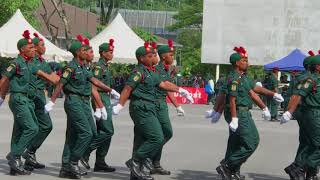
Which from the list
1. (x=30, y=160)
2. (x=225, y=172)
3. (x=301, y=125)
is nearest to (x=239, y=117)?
(x=225, y=172)

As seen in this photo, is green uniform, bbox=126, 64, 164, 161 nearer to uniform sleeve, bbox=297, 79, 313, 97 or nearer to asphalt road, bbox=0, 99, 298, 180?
asphalt road, bbox=0, 99, 298, 180

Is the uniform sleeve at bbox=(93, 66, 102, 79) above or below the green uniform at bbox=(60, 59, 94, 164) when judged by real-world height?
above

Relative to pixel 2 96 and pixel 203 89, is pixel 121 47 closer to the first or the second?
pixel 203 89

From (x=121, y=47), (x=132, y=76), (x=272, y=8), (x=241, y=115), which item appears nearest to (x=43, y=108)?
(x=132, y=76)

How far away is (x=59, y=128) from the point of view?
1966 cm

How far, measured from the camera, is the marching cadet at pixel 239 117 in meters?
10.5

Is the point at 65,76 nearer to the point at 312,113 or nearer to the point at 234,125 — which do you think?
the point at 234,125

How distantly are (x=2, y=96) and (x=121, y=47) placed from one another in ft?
88.0

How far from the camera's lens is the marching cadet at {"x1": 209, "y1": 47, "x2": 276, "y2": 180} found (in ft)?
34.5

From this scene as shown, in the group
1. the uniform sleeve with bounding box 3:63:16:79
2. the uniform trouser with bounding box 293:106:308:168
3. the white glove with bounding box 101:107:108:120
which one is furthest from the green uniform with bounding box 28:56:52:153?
the uniform trouser with bounding box 293:106:308:168

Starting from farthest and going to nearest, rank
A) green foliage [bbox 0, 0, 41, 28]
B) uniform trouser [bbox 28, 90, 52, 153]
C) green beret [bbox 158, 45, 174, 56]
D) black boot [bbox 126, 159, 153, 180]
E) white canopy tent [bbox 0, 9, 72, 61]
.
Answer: green foliage [bbox 0, 0, 41, 28]
white canopy tent [bbox 0, 9, 72, 61]
green beret [bbox 158, 45, 174, 56]
uniform trouser [bbox 28, 90, 52, 153]
black boot [bbox 126, 159, 153, 180]

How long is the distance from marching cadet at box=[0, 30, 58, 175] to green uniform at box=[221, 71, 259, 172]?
2439 mm

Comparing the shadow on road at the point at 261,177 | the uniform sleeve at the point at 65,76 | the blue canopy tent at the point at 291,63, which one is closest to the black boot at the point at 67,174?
the uniform sleeve at the point at 65,76

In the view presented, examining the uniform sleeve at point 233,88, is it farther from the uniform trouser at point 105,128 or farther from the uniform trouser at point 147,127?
the uniform trouser at point 105,128
